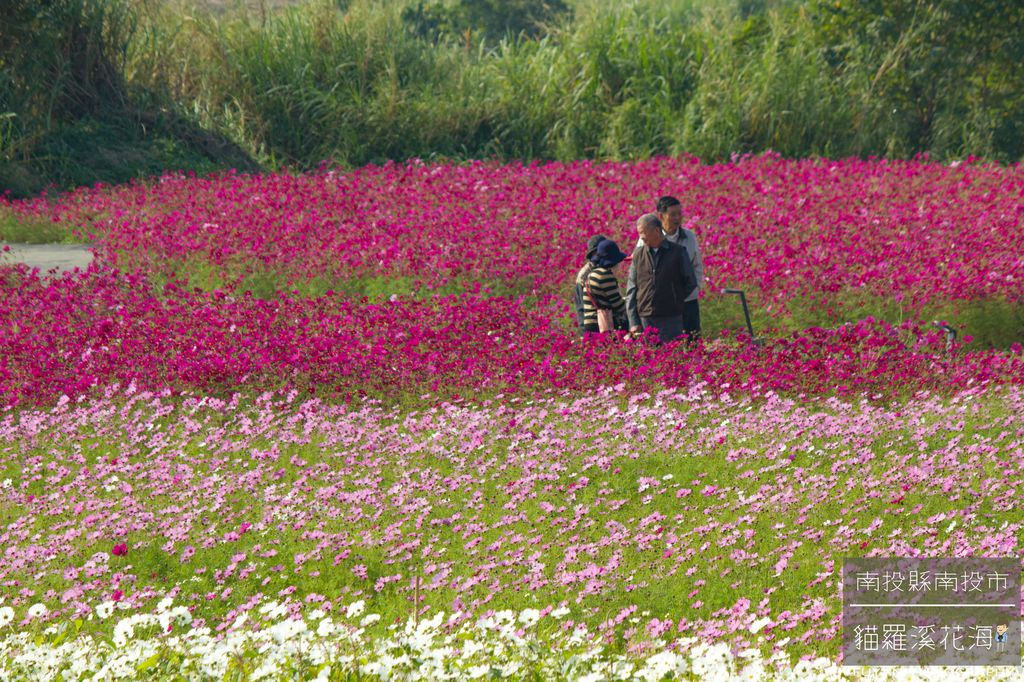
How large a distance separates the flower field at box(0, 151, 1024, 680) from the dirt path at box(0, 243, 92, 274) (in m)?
0.70

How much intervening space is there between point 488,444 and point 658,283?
2.19 m

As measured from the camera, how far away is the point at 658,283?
8.53 metres

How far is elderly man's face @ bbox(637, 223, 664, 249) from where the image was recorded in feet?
27.2

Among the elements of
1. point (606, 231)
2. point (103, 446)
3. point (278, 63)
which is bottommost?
point (103, 446)

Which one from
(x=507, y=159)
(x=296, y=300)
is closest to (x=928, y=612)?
(x=296, y=300)

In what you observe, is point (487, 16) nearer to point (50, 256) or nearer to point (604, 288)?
point (50, 256)

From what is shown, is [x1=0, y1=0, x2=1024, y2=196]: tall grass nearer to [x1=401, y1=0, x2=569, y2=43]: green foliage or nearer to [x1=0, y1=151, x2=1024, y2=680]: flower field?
[x1=0, y1=151, x2=1024, y2=680]: flower field

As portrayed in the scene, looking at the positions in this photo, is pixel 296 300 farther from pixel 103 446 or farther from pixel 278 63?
pixel 278 63

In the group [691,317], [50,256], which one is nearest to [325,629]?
[691,317]

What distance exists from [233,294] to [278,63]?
37.7ft

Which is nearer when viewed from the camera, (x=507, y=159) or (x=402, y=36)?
(x=507, y=159)

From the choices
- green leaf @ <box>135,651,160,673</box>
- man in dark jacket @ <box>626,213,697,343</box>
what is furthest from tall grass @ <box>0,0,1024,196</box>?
green leaf @ <box>135,651,160,673</box>

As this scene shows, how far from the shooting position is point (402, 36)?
22.3 metres

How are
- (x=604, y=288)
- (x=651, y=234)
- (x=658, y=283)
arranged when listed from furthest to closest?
(x=604, y=288) → (x=658, y=283) → (x=651, y=234)
